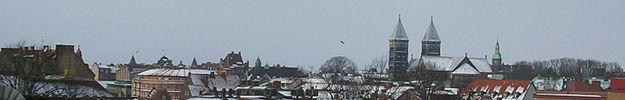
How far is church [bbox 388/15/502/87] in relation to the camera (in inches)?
3954

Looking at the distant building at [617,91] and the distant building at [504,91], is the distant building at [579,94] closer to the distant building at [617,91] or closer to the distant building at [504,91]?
the distant building at [617,91]

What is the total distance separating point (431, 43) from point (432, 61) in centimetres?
1558

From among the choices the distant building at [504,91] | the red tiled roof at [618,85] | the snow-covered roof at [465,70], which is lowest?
the distant building at [504,91]

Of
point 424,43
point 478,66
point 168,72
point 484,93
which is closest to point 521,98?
point 484,93

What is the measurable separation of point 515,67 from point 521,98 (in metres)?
59.5

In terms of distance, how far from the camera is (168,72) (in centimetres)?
6391

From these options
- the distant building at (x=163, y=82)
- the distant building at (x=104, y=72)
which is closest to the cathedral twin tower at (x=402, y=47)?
the distant building at (x=104, y=72)

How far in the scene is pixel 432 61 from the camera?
355ft

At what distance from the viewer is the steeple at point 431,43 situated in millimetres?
122625

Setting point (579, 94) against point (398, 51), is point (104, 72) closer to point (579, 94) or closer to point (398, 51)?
point (398, 51)

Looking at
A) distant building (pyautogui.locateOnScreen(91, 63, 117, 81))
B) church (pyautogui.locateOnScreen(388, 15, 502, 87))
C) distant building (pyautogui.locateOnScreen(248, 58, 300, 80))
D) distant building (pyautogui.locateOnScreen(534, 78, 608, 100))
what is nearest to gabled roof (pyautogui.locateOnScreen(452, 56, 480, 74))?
church (pyautogui.locateOnScreen(388, 15, 502, 87))

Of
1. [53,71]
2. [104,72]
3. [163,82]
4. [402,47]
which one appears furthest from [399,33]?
[53,71]

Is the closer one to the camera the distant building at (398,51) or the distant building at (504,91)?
the distant building at (504,91)

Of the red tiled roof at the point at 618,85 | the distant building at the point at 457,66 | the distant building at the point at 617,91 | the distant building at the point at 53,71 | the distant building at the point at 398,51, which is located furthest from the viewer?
the distant building at the point at 398,51
